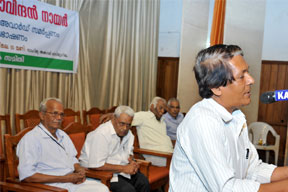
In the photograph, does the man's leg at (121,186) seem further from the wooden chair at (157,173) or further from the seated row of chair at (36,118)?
the seated row of chair at (36,118)

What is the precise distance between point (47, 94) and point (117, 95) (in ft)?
5.34

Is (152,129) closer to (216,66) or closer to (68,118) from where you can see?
(68,118)

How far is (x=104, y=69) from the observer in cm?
573

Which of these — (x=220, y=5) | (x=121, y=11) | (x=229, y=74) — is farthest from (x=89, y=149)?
(x=121, y=11)

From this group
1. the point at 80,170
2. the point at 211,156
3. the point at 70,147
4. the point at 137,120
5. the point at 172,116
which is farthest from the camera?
the point at 172,116

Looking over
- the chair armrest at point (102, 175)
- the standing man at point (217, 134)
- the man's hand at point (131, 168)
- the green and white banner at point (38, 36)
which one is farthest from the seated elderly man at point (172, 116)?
the standing man at point (217, 134)

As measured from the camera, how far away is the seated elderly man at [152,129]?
4.11m

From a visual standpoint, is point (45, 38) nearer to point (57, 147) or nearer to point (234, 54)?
point (57, 147)

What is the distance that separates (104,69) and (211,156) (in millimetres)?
4912

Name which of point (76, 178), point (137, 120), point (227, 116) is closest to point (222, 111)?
point (227, 116)

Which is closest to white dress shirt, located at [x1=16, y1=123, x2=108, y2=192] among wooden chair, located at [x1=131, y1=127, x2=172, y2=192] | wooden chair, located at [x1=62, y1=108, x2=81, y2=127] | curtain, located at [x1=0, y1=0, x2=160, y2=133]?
wooden chair, located at [x1=131, y1=127, x2=172, y2=192]

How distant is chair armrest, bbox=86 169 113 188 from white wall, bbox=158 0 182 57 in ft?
16.2

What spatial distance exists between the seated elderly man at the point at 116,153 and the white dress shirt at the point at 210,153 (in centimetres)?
190

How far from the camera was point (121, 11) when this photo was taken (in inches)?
234
